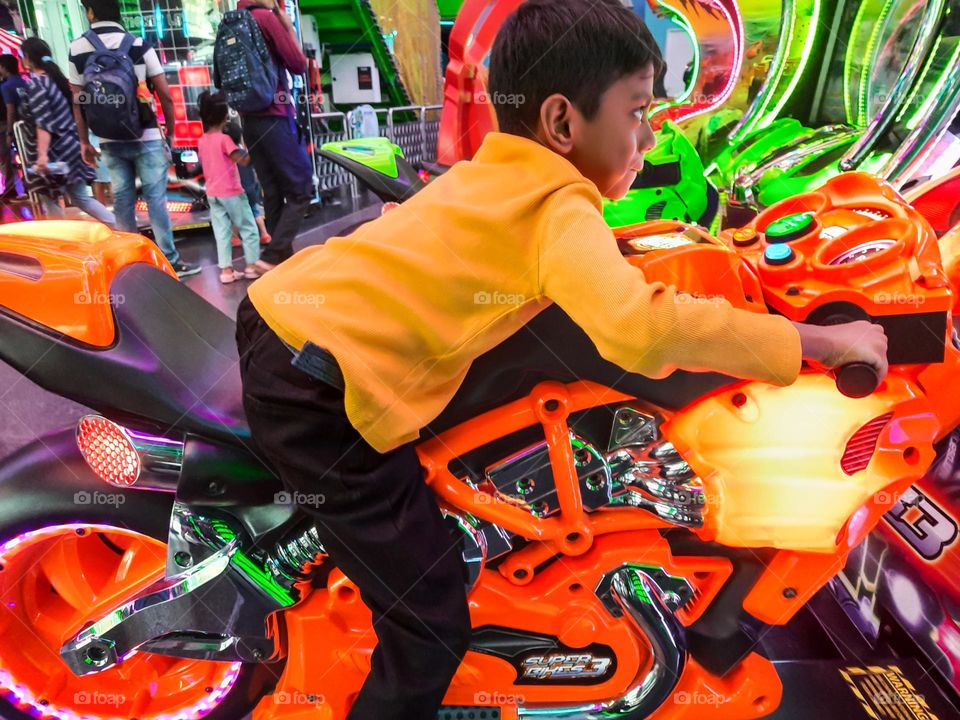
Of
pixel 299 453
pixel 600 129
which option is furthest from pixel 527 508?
pixel 600 129

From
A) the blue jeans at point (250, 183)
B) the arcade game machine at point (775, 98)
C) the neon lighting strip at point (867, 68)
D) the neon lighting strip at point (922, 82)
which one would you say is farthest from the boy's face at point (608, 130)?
the blue jeans at point (250, 183)

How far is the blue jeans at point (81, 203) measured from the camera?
448 centimetres

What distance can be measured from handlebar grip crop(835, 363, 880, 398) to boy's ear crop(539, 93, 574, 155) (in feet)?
1.68

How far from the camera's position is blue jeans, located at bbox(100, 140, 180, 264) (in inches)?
166

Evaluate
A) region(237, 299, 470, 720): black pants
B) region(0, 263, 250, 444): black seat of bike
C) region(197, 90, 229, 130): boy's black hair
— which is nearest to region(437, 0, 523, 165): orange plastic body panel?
region(0, 263, 250, 444): black seat of bike

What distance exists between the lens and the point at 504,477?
1.26m

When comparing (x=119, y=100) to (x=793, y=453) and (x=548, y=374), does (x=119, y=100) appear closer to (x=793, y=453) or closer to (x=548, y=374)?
(x=548, y=374)

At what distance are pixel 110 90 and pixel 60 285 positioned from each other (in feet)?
11.0

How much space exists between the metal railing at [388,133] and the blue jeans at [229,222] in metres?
1.61

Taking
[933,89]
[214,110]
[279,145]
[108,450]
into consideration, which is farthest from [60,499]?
[214,110]

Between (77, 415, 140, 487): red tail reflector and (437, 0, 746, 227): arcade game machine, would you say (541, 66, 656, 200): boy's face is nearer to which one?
(437, 0, 746, 227): arcade game machine

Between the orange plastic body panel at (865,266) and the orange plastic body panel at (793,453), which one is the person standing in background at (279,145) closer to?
the orange plastic body panel at (865,266)

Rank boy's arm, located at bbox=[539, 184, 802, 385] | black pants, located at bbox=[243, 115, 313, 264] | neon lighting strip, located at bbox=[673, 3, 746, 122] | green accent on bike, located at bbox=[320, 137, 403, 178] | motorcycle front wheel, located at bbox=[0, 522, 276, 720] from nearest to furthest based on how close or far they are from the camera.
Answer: boy's arm, located at bbox=[539, 184, 802, 385] → motorcycle front wheel, located at bbox=[0, 522, 276, 720] → green accent on bike, located at bbox=[320, 137, 403, 178] → neon lighting strip, located at bbox=[673, 3, 746, 122] → black pants, located at bbox=[243, 115, 313, 264]

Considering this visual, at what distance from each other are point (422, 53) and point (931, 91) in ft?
28.5
